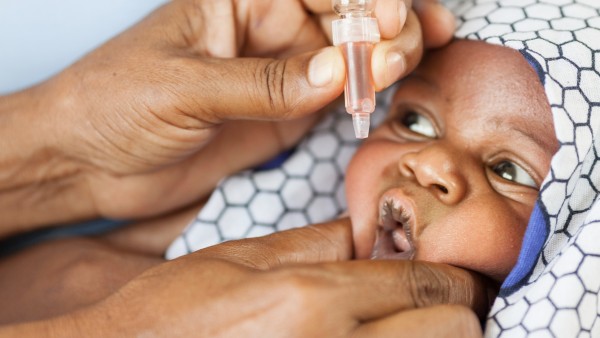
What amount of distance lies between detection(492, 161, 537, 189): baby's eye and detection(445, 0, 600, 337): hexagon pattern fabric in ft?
0.33

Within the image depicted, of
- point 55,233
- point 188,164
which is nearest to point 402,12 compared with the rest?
point 188,164

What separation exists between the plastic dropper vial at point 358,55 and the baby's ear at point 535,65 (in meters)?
0.27

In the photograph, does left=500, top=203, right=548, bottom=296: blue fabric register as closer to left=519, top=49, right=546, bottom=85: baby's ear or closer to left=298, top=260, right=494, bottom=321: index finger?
left=298, top=260, right=494, bottom=321: index finger

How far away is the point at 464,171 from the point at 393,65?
0.78 feet

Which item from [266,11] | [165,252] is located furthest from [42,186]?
[266,11]

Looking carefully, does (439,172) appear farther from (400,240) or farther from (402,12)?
(402,12)

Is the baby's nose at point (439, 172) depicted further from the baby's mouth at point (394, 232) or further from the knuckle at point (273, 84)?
the knuckle at point (273, 84)

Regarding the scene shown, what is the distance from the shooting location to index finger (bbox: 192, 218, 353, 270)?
40.3 inches

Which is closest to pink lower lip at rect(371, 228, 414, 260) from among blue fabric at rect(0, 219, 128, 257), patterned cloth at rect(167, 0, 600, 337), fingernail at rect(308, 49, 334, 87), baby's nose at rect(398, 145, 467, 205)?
baby's nose at rect(398, 145, 467, 205)

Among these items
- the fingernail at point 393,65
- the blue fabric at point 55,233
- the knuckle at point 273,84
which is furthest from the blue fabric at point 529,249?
the blue fabric at point 55,233

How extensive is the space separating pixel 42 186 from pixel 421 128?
0.87 meters

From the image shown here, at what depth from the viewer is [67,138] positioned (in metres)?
1.37

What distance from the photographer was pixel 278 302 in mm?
854

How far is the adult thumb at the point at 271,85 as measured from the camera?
3.55 feet
